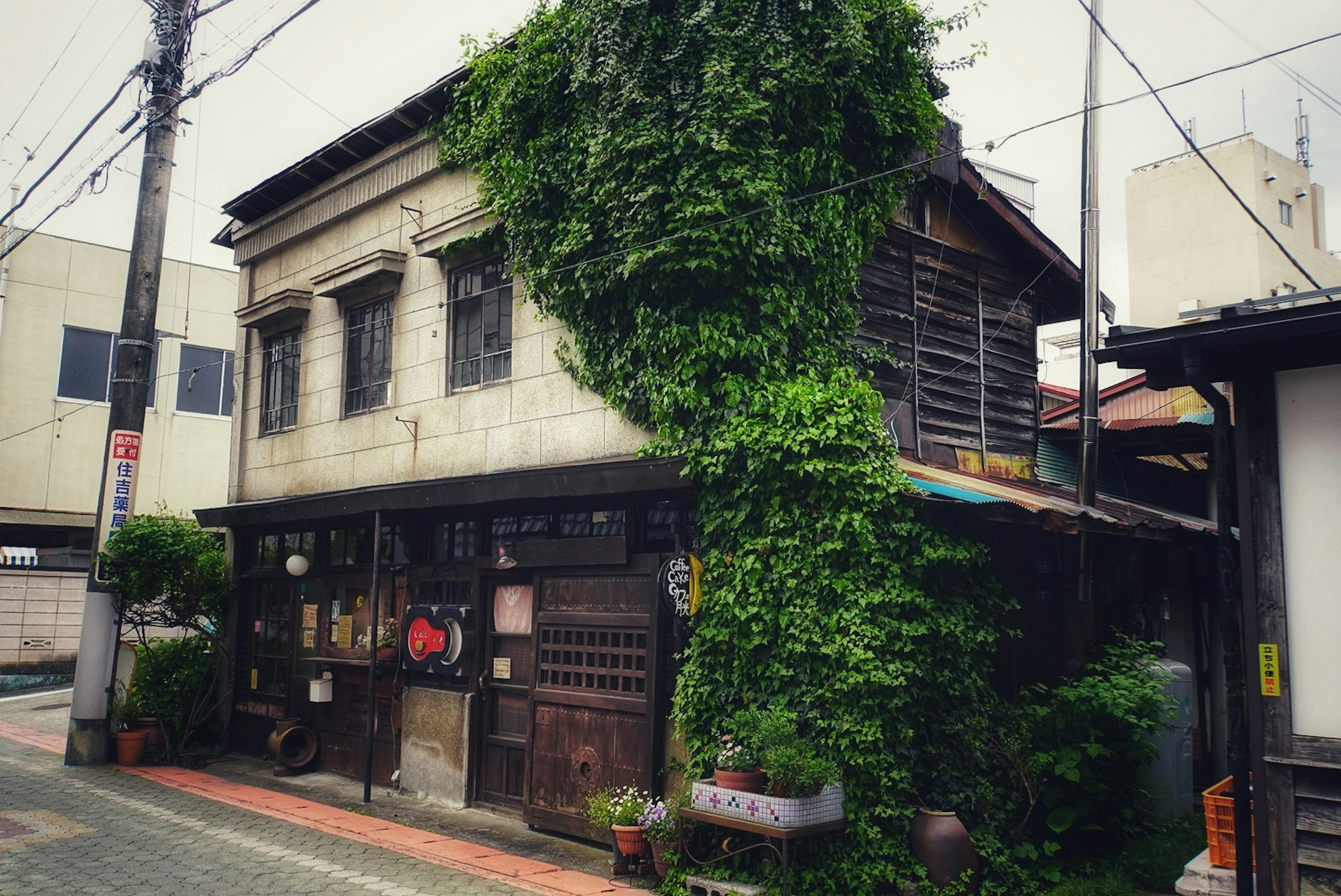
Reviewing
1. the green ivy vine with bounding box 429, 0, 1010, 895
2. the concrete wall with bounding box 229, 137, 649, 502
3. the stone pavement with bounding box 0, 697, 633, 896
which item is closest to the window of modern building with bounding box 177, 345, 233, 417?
the concrete wall with bounding box 229, 137, 649, 502

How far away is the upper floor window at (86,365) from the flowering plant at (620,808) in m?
19.8

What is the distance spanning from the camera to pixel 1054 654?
10.3m

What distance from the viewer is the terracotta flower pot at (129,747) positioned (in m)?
13.9

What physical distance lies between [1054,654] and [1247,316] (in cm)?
545

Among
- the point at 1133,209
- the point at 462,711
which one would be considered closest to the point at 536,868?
the point at 462,711

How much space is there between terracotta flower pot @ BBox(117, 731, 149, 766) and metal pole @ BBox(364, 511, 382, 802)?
3922mm

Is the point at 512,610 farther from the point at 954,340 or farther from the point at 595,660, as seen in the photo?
the point at 954,340

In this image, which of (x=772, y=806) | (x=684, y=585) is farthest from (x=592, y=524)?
(x=772, y=806)

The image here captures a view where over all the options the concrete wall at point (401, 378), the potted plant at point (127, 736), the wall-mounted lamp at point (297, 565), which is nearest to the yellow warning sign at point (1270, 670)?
the concrete wall at point (401, 378)

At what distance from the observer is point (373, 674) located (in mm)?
11359

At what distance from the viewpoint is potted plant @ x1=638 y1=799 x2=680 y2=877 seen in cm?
852

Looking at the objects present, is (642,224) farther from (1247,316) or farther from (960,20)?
(1247,316)

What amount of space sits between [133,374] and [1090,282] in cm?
1237

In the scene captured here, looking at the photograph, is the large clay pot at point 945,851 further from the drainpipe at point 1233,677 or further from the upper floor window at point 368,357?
the upper floor window at point 368,357
